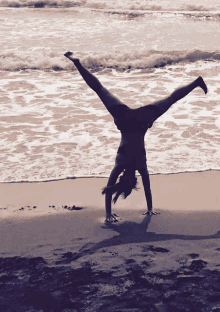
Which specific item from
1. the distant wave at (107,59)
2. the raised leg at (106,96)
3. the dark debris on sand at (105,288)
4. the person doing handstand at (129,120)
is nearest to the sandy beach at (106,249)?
the dark debris on sand at (105,288)

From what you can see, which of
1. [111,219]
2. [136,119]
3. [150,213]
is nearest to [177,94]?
[136,119]

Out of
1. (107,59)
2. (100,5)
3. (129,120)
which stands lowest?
(129,120)

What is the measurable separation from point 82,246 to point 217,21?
18.3 meters

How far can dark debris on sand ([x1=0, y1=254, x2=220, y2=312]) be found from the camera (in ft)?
6.81

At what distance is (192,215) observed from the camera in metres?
3.51

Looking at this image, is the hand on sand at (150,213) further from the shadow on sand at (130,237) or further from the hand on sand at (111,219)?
the hand on sand at (111,219)

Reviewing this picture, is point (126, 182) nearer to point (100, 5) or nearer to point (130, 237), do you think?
point (130, 237)

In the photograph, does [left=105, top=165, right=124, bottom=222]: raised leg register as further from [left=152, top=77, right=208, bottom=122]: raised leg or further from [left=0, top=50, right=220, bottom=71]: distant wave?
[left=0, top=50, right=220, bottom=71]: distant wave

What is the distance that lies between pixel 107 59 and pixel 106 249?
10132 mm

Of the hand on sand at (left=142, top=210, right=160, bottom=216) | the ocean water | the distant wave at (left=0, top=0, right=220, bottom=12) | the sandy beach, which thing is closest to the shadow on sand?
the sandy beach

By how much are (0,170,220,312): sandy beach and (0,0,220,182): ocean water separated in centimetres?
71

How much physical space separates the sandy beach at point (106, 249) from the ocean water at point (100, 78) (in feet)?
2.33

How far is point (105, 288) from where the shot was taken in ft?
7.35

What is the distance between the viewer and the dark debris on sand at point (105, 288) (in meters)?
2.08
